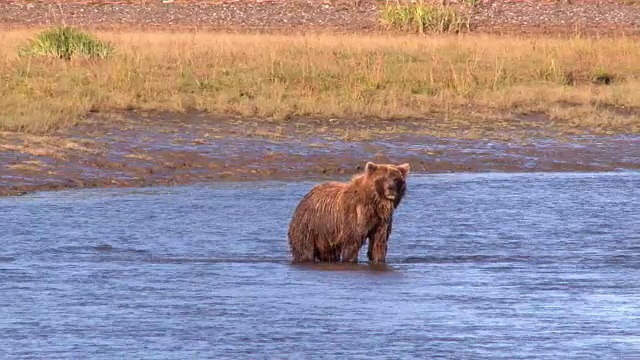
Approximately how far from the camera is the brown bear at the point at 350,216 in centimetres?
1034

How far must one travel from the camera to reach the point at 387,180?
405 inches

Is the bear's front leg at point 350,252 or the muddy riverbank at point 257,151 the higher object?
the bear's front leg at point 350,252

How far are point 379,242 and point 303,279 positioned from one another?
832mm

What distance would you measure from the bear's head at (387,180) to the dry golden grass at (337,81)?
6.76 m

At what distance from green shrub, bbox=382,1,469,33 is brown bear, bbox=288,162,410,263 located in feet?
66.5

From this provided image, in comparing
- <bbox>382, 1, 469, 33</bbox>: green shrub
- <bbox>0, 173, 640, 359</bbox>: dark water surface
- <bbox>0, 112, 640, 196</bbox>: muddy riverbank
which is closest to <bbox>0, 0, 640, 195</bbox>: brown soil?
<bbox>0, 112, 640, 196</bbox>: muddy riverbank

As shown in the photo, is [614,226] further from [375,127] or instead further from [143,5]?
[143,5]

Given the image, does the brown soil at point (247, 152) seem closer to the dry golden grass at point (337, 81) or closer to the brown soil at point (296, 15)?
the dry golden grass at point (337, 81)

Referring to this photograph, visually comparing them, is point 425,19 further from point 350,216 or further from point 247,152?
point 350,216

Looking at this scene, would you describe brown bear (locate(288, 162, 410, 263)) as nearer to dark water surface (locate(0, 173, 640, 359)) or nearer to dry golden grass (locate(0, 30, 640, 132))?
dark water surface (locate(0, 173, 640, 359))

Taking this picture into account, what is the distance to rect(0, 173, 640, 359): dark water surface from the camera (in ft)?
25.7

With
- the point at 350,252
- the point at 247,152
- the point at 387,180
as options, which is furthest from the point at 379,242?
→ the point at 247,152

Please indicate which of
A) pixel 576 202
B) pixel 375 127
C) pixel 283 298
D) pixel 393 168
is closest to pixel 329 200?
pixel 393 168

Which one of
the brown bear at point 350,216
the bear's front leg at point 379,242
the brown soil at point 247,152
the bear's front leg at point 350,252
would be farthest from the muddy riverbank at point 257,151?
the bear's front leg at point 379,242
